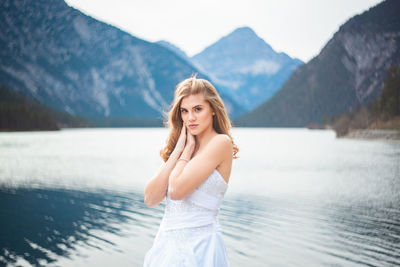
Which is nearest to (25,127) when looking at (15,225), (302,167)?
(302,167)

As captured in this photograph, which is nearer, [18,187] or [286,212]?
[286,212]

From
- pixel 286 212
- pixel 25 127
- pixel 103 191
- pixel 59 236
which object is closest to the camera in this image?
pixel 59 236

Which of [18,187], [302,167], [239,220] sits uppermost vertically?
[302,167]

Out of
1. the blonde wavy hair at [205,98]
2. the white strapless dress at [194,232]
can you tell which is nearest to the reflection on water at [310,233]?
the blonde wavy hair at [205,98]

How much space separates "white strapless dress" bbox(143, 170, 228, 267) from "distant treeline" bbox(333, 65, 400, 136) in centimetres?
8056

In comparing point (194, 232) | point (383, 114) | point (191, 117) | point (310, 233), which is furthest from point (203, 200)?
point (383, 114)

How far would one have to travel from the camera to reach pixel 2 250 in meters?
9.90

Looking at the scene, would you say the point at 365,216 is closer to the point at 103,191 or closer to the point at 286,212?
the point at 286,212

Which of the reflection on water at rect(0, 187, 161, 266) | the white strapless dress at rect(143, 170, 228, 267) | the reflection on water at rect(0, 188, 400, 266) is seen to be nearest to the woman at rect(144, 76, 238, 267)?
the white strapless dress at rect(143, 170, 228, 267)

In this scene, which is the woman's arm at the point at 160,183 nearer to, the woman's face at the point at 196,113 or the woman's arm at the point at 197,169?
the woman's arm at the point at 197,169

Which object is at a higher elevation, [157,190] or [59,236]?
[157,190]

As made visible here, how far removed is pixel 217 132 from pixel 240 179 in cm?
A: 2178

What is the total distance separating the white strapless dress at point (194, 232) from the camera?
9.14 feet

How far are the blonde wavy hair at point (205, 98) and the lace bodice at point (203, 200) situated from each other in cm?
51
